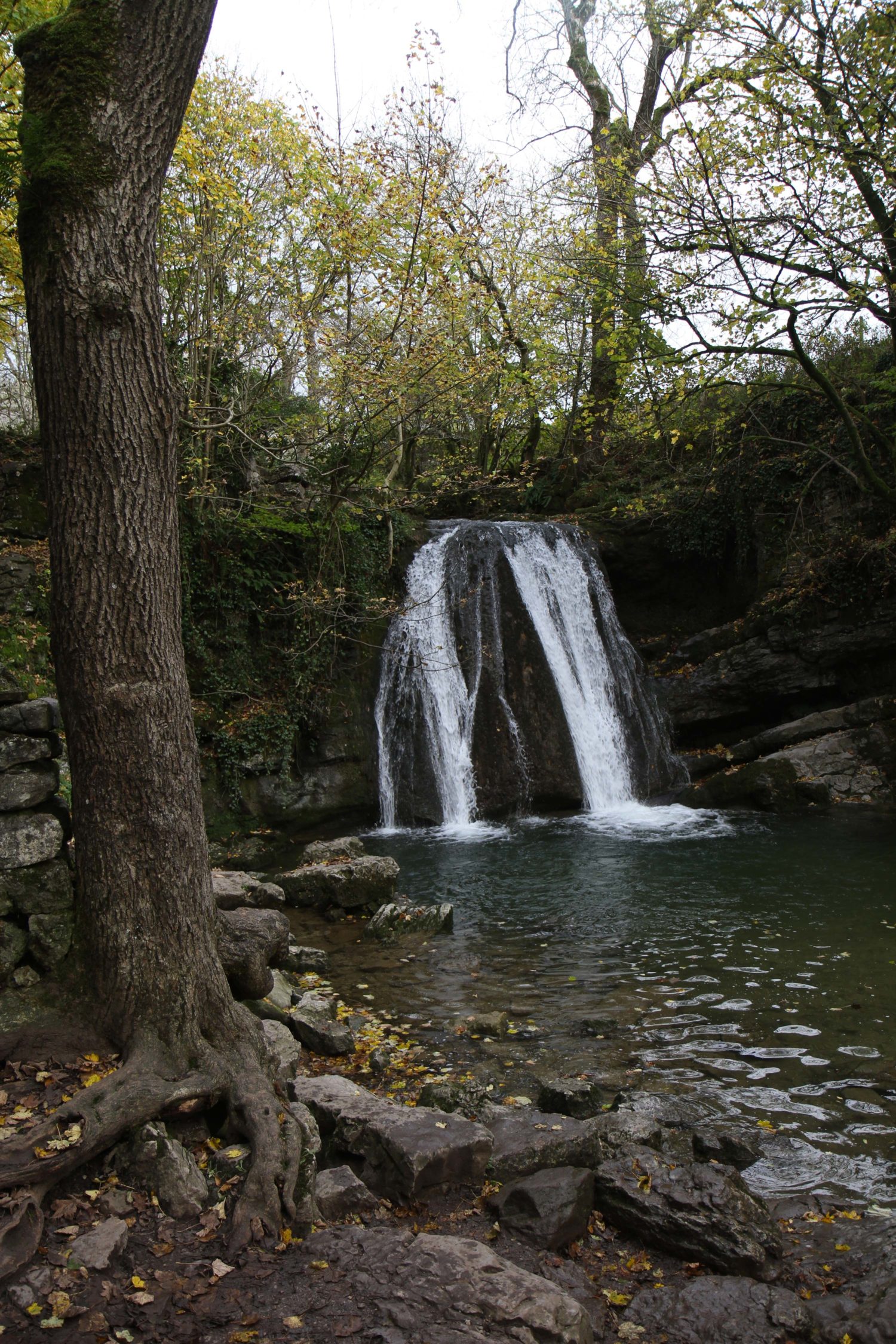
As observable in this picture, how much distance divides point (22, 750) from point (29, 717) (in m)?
0.16

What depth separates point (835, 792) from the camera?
12.6 metres

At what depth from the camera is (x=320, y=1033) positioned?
525 cm

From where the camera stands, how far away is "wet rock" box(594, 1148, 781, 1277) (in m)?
3.18

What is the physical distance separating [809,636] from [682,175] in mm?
7337

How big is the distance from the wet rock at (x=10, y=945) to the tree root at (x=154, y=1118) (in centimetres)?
73

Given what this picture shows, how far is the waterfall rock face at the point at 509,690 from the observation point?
1330 cm

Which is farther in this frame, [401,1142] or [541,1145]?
[541,1145]

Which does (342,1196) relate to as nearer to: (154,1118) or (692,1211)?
(154,1118)

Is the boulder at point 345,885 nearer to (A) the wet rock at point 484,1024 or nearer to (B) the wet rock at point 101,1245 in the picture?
(A) the wet rock at point 484,1024

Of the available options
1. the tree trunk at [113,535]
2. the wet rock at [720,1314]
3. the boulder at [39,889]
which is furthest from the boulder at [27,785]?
the wet rock at [720,1314]

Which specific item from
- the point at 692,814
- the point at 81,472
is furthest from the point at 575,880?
the point at 81,472

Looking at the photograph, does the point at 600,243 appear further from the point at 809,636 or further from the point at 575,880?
the point at 575,880

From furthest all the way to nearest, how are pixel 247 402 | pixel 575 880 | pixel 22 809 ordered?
pixel 247 402 < pixel 575 880 < pixel 22 809

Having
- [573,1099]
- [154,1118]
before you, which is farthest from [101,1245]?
[573,1099]
